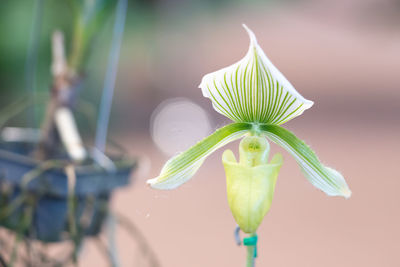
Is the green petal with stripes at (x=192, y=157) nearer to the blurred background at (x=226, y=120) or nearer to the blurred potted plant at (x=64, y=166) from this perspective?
the blurred background at (x=226, y=120)

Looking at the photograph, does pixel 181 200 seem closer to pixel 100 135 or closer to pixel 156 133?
pixel 156 133

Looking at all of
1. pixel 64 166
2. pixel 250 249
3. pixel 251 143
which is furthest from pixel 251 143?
pixel 64 166

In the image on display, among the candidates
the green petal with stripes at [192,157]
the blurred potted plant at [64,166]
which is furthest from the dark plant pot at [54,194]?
the green petal with stripes at [192,157]

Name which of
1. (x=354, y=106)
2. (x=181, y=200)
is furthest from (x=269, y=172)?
(x=354, y=106)

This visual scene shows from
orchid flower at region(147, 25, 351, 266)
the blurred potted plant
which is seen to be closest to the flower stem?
orchid flower at region(147, 25, 351, 266)

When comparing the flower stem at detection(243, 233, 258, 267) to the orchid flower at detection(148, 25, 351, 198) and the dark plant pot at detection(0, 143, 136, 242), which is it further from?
the dark plant pot at detection(0, 143, 136, 242)

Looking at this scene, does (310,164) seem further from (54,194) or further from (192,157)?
(54,194)
